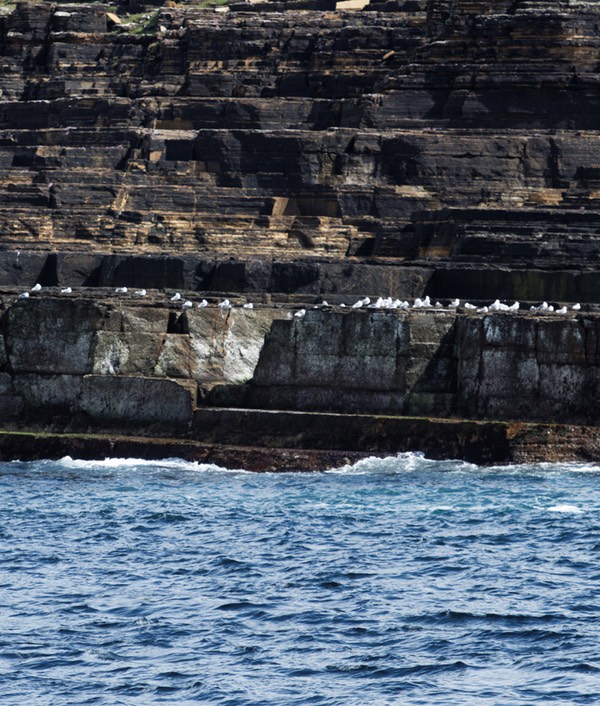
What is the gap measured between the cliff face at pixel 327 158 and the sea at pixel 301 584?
33.7 feet

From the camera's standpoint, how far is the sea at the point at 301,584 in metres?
20.0

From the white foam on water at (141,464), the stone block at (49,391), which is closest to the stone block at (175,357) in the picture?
the stone block at (49,391)

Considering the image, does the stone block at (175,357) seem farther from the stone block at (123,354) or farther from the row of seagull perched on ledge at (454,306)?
the row of seagull perched on ledge at (454,306)

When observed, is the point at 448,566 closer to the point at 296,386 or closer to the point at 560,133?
the point at 296,386

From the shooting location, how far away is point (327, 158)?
47938mm

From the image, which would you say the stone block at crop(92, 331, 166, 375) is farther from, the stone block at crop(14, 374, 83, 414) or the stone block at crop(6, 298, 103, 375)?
the stone block at crop(14, 374, 83, 414)

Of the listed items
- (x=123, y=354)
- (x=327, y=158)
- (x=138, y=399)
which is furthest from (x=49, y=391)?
(x=327, y=158)

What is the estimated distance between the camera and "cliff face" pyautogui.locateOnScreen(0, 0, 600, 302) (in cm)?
4175

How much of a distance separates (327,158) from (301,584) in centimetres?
2492

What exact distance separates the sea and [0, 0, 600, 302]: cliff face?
33.7ft

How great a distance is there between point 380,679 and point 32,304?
16259 millimetres

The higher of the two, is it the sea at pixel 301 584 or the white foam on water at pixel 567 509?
the white foam on water at pixel 567 509

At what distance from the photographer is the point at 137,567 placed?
2502 centimetres

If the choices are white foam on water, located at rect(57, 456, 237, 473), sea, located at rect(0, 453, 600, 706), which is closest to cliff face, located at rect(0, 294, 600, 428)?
white foam on water, located at rect(57, 456, 237, 473)
